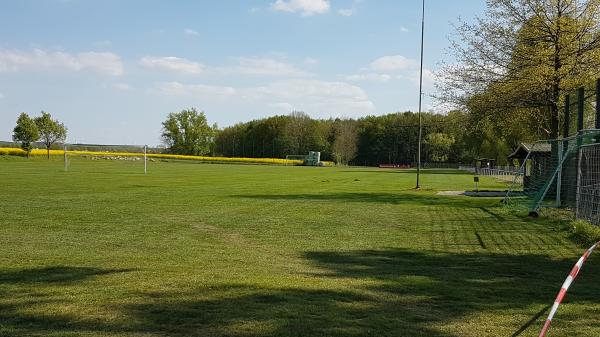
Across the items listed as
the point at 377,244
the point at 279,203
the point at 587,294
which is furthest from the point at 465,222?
the point at 587,294

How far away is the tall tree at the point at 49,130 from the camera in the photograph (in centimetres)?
8362

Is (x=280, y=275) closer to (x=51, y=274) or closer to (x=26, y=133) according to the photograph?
(x=51, y=274)

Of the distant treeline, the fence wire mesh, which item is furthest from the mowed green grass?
the distant treeline

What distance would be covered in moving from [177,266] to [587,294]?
584cm

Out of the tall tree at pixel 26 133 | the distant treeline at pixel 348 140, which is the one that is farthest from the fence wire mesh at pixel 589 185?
the distant treeline at pixel 348 140

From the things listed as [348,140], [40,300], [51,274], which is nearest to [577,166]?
[51,274]

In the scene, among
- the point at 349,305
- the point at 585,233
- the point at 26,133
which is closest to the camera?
the point at 349,305

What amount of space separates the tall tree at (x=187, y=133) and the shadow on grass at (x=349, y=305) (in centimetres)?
13490

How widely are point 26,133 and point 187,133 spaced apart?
213 ft

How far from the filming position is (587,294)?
7289 millimetres

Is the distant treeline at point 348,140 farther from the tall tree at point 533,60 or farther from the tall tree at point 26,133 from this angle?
the tall tree at point 533,60

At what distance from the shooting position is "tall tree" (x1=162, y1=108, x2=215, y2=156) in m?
141

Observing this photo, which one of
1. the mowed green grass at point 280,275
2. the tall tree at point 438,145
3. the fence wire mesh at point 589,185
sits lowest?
the mowed green grass at point 280,275

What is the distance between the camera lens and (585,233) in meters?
12.8
